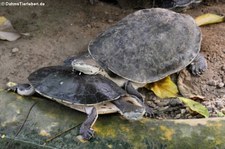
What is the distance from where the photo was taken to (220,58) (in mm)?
3219

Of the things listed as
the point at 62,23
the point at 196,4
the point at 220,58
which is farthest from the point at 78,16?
the point at 220,58

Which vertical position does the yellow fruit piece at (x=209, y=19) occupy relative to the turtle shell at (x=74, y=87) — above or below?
above

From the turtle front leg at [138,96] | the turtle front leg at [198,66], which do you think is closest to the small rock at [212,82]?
the turtle front leg at [198,66]

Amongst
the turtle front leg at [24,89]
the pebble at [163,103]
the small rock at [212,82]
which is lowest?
the pebble at [163,103]

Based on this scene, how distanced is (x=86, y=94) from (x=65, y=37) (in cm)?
107

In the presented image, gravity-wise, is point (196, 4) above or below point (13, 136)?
above

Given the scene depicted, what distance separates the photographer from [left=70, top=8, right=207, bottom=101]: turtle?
291 centimetres

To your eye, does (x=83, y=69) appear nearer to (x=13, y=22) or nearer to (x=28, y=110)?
(x=28, y=110)

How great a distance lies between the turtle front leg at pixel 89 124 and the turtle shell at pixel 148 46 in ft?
1.35

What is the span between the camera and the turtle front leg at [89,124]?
246 centimetres

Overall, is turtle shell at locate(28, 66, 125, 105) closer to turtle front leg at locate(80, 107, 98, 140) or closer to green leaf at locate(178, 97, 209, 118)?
turtle front leg at locate(80, 107, 98, 140)

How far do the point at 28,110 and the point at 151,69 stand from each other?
0.85m

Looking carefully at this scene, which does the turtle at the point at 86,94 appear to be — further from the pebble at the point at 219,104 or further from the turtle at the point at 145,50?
the pebble at the point at 219,104

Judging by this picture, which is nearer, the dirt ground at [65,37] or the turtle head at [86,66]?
the turtle head at [86,66]
